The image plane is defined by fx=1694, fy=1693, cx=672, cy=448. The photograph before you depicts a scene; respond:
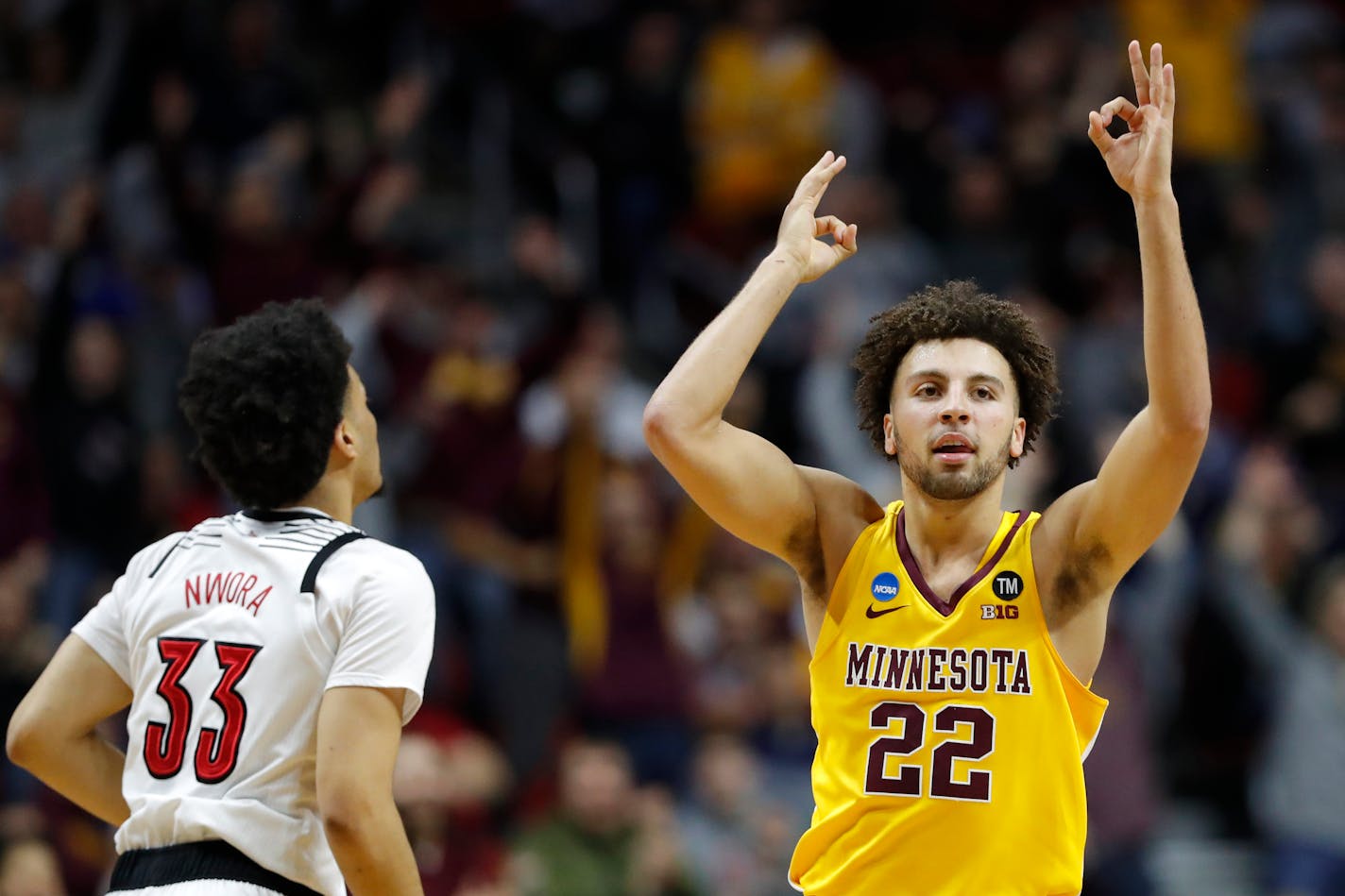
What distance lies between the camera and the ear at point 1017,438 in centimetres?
451

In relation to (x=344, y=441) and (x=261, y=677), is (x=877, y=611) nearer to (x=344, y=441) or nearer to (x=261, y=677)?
(x=344, y=441)

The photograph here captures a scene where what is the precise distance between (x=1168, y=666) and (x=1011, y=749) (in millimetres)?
6554

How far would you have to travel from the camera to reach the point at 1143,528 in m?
4.20

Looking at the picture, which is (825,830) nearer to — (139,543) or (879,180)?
(139,543)

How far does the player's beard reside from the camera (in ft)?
14.4

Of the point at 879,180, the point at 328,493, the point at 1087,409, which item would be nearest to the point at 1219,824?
the point at 1087,409

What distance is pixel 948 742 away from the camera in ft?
13.9

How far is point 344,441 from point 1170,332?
2.03 m

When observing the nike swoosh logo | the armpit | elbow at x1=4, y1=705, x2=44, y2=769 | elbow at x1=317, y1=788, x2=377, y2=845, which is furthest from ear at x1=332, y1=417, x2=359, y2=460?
the armpit

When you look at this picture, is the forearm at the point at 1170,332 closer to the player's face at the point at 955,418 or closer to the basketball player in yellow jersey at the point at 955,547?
the basketball player in yellow jersey at the point at 955,547

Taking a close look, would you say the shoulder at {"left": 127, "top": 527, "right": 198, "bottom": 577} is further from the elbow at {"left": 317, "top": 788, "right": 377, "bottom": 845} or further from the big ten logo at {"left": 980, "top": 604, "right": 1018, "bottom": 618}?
the big ten logo at {"left": 980, "top": 604, "right": 1018, "bottom": 618}

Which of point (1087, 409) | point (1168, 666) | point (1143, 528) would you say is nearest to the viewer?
point (1143, 528)

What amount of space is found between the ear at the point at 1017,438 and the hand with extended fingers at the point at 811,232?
0.65 m

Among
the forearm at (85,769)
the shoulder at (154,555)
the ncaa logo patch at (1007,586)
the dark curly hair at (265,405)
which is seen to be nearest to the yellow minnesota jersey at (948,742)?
the ncaa logo patch at (1007,586)
